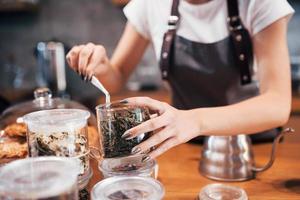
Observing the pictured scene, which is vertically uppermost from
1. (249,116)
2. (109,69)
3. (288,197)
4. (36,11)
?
(36,11)

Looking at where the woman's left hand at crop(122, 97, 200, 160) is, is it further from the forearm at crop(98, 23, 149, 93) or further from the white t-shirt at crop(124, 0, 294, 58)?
the forearm at crop(98, 23, 149, 93)

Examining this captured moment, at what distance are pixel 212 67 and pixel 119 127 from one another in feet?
1.95

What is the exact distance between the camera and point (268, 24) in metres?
0.99

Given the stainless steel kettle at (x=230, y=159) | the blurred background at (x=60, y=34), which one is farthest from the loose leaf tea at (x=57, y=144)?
the blurred background at (x=60, y=34)

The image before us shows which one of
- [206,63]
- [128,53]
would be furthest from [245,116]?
[128,53]

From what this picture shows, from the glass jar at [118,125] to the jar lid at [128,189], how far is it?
6 centimetres

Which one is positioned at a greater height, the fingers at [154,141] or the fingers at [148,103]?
the fingers at [148,103]

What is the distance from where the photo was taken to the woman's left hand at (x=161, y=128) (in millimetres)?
691

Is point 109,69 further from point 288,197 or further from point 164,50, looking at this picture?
point 288,197

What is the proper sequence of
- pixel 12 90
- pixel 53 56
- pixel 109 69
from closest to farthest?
pixel 109 69 → pixel 53 56 → pixel 12 90

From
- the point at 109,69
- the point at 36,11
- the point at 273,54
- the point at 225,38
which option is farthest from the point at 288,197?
the point at 36,11

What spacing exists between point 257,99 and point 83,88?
2001 millimetres

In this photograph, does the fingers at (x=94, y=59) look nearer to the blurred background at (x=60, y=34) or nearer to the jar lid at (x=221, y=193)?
the jar lid at (x=221, y=193)

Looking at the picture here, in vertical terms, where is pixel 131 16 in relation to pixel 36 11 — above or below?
below
